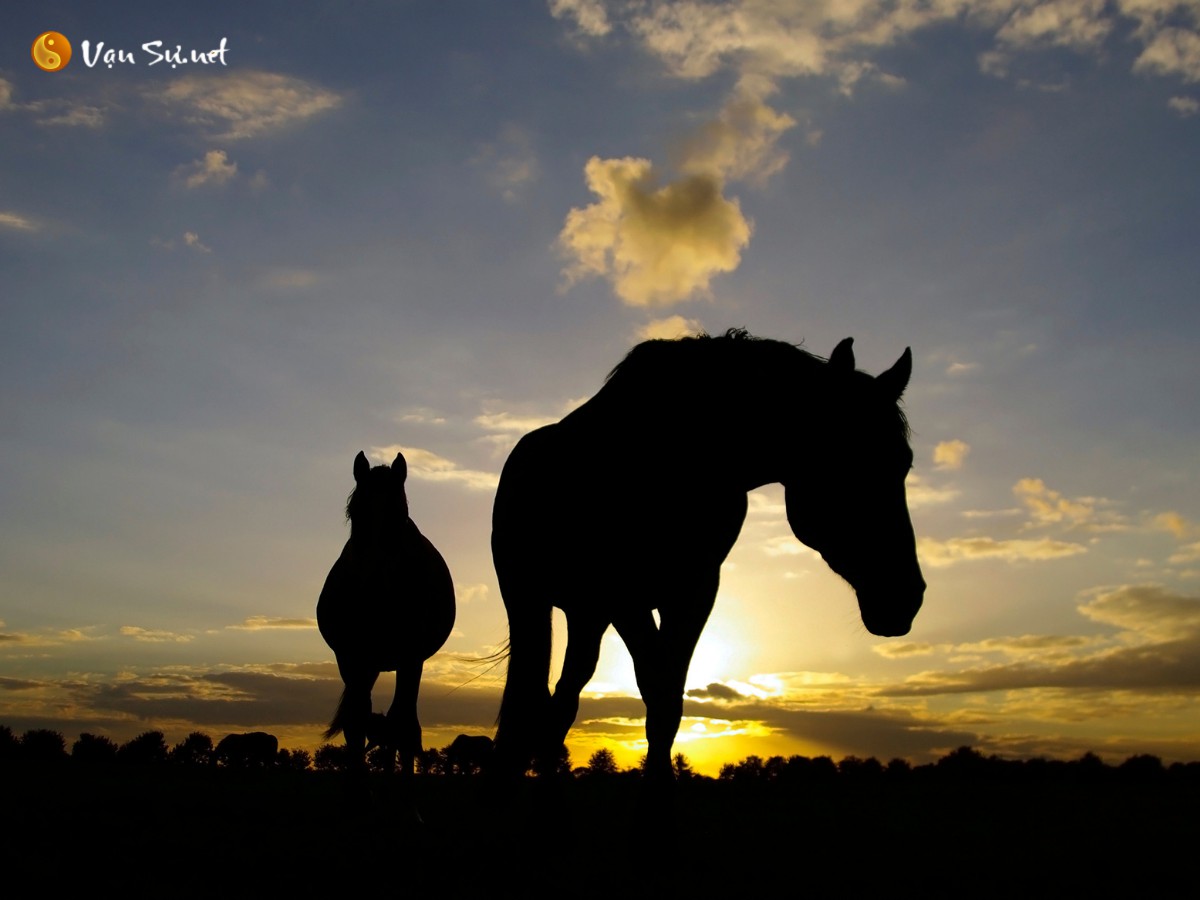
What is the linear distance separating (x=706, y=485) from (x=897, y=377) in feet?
4.22

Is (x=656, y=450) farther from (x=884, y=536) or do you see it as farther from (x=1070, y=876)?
(x=1070, y=876)

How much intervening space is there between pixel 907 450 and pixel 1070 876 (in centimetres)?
280

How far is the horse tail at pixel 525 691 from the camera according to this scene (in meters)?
6.78

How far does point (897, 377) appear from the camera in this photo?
5.75 m

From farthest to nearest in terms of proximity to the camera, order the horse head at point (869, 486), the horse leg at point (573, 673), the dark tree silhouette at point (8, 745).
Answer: the dark tree silhouette at point (8, 745) < the horse leg at point (573, 673) < the horse head at point (869, 486)

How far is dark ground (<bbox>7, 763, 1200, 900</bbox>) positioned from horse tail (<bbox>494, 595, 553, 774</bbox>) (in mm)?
286

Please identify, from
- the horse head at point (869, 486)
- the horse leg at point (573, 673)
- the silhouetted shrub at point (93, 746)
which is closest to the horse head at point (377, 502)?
the horse leg at point (573, 673)

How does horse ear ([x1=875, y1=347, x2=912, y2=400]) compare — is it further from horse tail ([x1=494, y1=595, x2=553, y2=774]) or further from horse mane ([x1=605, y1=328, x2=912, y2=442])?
horse tail ([x1=494, y1=595, x2=553, y2=774])

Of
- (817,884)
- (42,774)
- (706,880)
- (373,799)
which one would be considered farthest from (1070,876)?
(42,774)

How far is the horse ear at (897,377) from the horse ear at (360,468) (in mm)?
5956

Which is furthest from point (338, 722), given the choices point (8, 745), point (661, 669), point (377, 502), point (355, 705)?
point (8, 745)

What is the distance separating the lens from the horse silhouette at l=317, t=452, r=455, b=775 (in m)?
9.76

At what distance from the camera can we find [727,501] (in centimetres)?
594

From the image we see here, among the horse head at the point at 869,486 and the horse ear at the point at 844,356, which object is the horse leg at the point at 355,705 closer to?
the horse head at the point at 869,486
